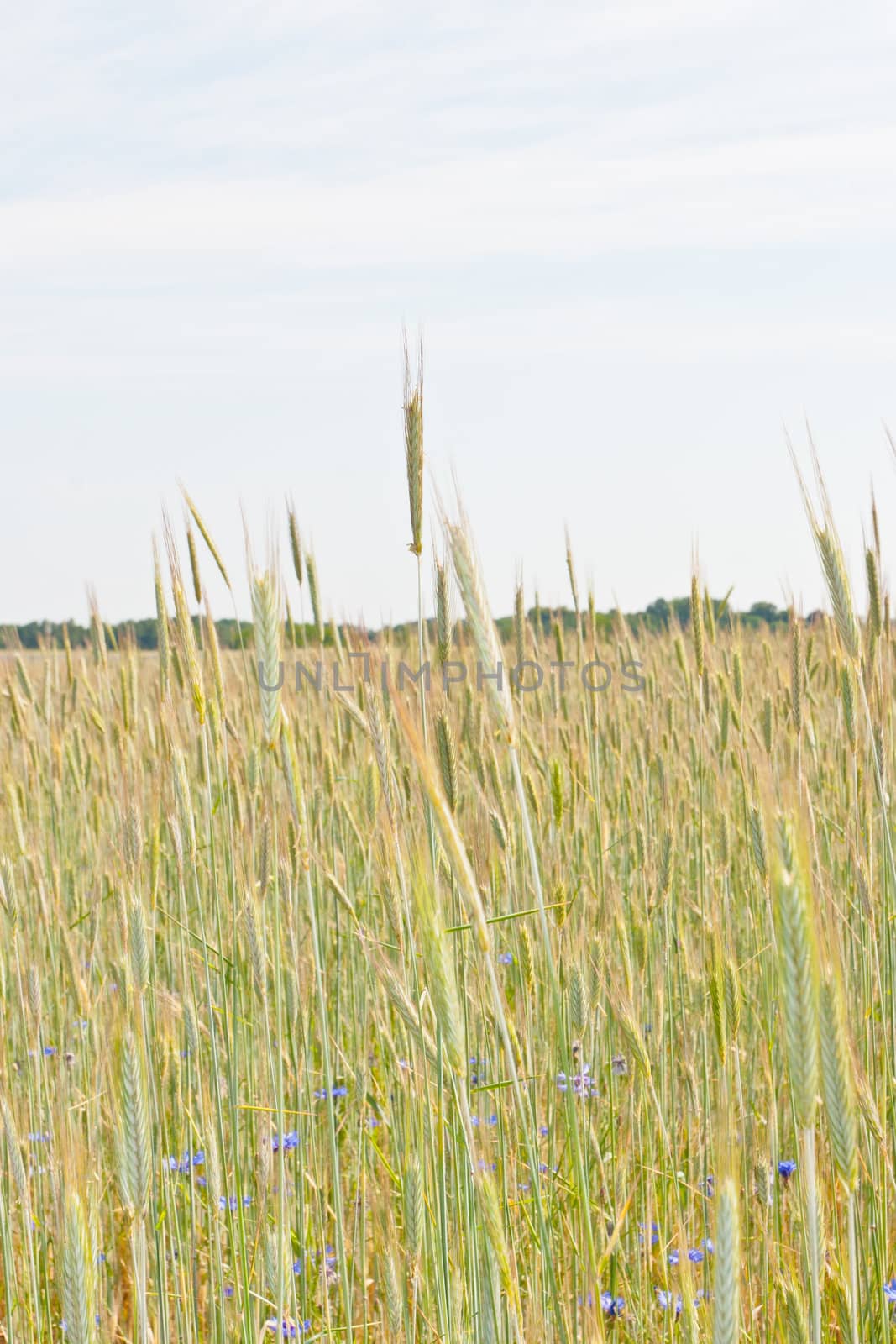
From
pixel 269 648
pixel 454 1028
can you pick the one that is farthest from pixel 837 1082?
pixel 269 648

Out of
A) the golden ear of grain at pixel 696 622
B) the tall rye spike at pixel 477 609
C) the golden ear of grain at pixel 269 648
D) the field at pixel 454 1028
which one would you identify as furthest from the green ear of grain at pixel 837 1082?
the golden ear of grain at pixel 696 622

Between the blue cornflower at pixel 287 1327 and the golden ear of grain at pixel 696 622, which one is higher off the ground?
the golden ear of grain at pixel 696 622

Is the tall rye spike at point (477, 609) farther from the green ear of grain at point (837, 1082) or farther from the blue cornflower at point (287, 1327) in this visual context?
the blue cornflower at point (287, 1327)

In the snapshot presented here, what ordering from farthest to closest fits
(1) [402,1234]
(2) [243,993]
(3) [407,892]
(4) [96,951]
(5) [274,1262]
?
1. (4) [96,951]
2. (2) [243,993]
3. (1) [402,1234]
4. (3) [407,892]
5. (5) [274,1262]

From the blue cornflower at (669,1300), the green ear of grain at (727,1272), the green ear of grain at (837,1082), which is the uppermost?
the green ear of grain at (837,1082)

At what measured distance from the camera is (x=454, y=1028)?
2.61 ft

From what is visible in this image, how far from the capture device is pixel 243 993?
85.5 inches

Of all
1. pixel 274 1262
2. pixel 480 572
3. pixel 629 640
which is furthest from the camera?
pixel 629 640

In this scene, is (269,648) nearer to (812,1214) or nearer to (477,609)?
(477,609)

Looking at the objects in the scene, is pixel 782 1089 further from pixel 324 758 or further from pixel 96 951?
pixel 96 951

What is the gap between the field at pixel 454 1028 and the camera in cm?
89

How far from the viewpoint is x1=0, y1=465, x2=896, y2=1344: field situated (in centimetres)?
89

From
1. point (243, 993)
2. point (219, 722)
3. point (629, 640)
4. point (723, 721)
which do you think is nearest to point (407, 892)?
point (219, 722)

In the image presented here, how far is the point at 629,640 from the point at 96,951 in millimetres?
1609
